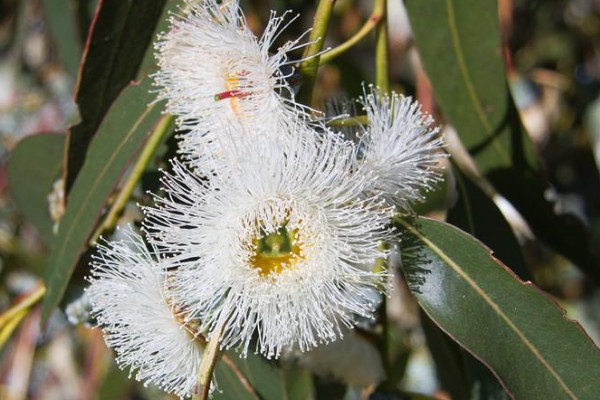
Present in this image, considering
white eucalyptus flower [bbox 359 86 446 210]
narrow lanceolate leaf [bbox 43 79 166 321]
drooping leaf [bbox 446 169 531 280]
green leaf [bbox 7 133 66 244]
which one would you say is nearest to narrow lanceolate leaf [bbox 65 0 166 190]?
A: narrow lanceolate leaf [bbox 43 79 166 321]

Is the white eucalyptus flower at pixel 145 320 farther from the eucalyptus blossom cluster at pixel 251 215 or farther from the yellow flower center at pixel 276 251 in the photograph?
the yellow flower center at pixel 276 251

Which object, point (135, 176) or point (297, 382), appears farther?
point (297, 382)

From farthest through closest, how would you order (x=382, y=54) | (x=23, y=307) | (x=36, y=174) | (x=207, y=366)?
1. (x=36, y=174)
2. (x=23, y=307)
3. (x=382, y=54)
4. (x=207, y=366)

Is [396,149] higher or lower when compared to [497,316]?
higher

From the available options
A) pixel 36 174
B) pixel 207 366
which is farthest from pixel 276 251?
pixel 36 174

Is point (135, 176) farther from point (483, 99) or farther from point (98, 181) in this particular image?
point (483, 99)

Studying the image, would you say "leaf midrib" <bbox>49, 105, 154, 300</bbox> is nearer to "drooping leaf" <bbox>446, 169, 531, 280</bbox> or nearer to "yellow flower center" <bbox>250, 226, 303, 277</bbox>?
"yellow flower center" <bbox>250, 226, 303, 277</bbox>

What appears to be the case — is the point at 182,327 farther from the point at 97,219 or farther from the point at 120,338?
the point at 97,219
